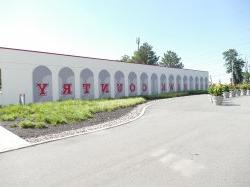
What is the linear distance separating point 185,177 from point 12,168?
454cm

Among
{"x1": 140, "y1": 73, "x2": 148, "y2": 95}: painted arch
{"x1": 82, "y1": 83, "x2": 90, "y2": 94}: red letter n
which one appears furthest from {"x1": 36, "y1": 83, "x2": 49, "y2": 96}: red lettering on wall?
{"x1": 140, "y1": 73, "x2": 148, "y2": 95}: painted arch

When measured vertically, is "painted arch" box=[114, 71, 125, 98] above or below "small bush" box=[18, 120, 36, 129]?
above

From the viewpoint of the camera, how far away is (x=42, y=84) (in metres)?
28.7

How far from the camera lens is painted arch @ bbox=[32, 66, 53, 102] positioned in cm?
2806

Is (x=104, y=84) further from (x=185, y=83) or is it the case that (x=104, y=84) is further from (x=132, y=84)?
(x=185, y=83)

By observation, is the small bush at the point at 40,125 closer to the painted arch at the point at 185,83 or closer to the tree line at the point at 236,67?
the painted arch at the point at 185,83

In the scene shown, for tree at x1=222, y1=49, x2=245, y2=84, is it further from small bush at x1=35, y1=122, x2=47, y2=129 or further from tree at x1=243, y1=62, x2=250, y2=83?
small bush at x1=35, y1=122, x2=47, y2=129

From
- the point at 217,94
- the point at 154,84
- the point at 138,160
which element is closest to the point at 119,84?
the point at 154,84

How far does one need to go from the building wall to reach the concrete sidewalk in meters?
13.9

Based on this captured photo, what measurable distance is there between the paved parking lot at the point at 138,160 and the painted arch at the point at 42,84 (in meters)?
17.2

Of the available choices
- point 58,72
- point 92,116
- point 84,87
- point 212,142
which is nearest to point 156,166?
point 212,142

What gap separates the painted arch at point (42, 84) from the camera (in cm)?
2806

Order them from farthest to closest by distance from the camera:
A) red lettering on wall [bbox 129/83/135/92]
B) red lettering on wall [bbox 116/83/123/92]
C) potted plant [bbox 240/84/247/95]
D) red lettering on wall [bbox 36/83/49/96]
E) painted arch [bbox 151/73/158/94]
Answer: painted arch [bbox 151/73/158/94] < potted plant [bbox 240/84/247/95] < red lettering on wall [bbox 129/83/135/92] < red lettering on wall [bbox 116/83/123/92] < red lettering on wall [bbox 36/83/49/96]

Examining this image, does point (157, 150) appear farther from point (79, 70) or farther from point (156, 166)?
point (79, 70)
